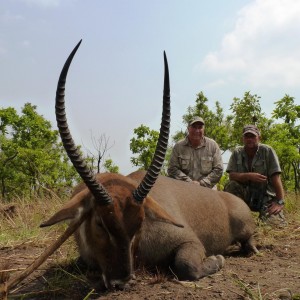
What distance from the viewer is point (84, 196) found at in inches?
181

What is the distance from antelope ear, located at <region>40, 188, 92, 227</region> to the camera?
4.32 m

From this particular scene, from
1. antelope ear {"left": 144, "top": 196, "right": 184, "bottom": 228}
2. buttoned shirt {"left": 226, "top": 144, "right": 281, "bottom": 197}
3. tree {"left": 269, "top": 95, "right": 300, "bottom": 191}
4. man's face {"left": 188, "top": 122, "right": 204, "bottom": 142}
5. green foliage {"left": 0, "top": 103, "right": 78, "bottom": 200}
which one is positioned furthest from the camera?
green foliage {"left": 0, "top": 103, "right": 78, "bottom": 200}

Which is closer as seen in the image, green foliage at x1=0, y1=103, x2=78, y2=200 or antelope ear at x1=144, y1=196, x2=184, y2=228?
antelope ear at x1=144, y1=196, x2=184, y2=228

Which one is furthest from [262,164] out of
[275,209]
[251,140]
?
[275,209]

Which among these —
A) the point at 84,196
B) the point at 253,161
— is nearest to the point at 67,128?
the point at 84,196

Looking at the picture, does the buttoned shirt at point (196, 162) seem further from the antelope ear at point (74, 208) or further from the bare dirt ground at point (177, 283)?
the antelope ear at point (74, 208)

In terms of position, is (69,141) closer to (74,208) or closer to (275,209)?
(74,208)

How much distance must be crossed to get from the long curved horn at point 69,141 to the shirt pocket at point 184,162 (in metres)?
5.82

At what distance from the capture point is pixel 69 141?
4.27 m

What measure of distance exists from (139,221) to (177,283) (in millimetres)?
997

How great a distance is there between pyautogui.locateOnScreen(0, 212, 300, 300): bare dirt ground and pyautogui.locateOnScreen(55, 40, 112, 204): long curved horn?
0.90 metres

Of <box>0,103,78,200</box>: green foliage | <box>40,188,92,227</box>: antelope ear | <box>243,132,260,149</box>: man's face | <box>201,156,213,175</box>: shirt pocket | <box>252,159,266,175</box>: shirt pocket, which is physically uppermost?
<box>0,103,78,200</box>: green foliage

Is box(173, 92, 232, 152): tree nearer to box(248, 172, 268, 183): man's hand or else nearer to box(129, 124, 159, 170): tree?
box(129, 124, 159, 170): tree

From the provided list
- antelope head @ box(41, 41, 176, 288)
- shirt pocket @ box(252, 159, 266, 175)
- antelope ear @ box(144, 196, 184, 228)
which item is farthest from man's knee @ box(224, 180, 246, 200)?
antelope head @ box(41, 41, 176, 288)
